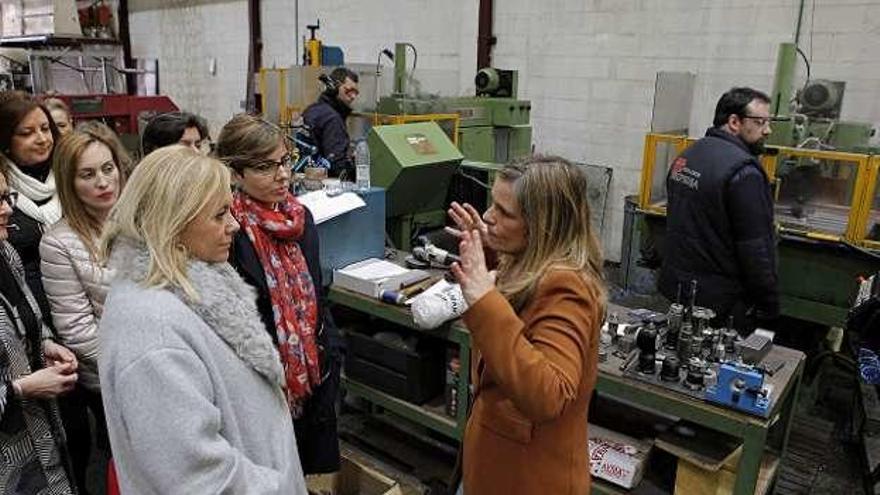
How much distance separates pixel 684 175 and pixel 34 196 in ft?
7.15

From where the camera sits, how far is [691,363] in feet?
5.70

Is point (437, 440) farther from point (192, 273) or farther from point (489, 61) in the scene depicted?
point (489, 61)

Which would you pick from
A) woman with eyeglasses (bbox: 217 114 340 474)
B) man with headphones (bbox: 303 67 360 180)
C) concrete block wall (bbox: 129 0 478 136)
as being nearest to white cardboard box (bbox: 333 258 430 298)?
woman with eyeglasses (bbox: 217 114 340 474)

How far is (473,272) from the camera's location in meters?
1.11

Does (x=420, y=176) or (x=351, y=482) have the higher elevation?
(x=420, y=176)

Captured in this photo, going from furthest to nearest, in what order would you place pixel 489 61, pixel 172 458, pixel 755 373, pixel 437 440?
pixel 489 61, pixel 437 440, pixel 755 373, pixel 172 458

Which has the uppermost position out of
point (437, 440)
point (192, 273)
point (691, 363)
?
point (192, 273)

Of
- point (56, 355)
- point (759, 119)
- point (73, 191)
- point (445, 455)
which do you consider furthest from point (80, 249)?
point (759, 119)

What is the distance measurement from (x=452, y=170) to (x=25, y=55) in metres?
5.11

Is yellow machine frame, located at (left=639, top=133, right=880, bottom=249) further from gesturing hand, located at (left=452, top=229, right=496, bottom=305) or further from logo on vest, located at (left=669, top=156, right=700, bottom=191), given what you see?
gesturing hand, located at (left=452, top=229, right=496, bottom=305)

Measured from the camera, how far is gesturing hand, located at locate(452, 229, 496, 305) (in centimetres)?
109

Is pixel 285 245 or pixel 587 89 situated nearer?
pixel 285 245

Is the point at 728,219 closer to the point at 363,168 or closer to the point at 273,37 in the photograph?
the point at 363,168

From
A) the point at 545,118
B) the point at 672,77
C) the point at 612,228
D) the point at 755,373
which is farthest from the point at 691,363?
the point at 545,118
